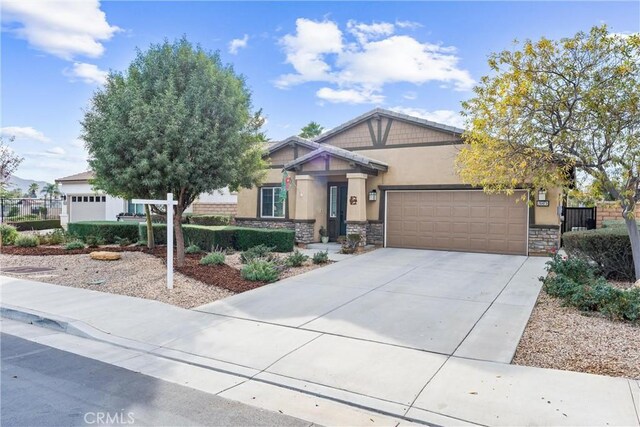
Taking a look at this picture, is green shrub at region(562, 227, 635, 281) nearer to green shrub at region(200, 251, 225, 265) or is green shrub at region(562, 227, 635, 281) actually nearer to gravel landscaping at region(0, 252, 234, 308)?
gravel landscaping at region(0, 252, 234, 308)

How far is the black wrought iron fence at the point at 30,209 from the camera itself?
25316mm

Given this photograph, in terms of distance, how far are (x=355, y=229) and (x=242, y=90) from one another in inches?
244

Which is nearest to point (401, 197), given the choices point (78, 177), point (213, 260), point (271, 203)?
point (271, 203)

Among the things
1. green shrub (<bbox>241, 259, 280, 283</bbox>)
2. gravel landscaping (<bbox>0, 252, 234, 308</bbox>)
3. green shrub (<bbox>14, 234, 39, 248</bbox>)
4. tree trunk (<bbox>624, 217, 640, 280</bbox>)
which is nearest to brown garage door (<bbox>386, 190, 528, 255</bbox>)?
tree trunk (<bbox>624, 217, 640, 280</bbox>)

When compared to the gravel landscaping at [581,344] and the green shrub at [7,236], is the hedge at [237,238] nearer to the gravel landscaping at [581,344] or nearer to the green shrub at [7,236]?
the green shrub at [7,236]

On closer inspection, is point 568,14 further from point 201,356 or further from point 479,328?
point 201,356

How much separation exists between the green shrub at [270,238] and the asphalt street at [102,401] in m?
8.96

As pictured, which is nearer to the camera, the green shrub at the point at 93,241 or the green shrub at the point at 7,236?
the green shrub at the point at 93,241

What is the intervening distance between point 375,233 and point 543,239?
218 inches

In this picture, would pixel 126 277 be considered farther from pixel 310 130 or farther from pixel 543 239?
pixel 310 130

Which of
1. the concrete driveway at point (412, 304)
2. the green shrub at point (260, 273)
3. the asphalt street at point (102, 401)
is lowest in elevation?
the asphalt street at point (102, 401)

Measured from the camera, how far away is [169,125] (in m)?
8.55

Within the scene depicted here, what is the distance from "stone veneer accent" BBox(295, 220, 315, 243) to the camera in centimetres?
1530

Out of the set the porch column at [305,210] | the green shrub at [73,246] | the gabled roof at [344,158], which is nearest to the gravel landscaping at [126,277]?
the green shrub at [73,246]
